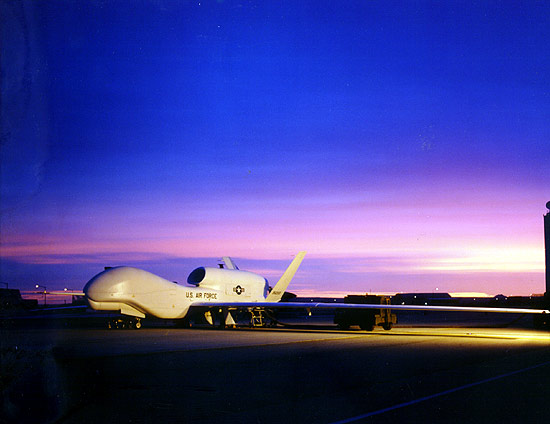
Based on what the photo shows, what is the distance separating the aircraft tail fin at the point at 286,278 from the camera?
40500 mm

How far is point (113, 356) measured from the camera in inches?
655

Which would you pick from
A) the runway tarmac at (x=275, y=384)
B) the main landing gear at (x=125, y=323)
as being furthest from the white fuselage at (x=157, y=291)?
the runway tarmac at (x=275, y=384)

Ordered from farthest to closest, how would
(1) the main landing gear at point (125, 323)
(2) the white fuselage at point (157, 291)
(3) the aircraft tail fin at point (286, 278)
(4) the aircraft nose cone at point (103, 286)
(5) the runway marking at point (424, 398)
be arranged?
(3) the aircraft tail fin at point (286, 278)
(1) the main landing gear at point (125, 323)
(2) the white fuselage at point (157, 291)
(4) the aircraft nose cone at point (103, 286)
(5) the runway marking at point (424, 398)

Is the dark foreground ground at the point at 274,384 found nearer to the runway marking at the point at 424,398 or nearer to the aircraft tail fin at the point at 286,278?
the runway marking at the point at 424,398

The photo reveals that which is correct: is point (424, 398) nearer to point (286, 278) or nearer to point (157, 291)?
point (157, 291)

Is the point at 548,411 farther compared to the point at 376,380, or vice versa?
the point at 376,380

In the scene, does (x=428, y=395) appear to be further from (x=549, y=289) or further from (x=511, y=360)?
(x=549, y=289)

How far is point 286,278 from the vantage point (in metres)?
40.6

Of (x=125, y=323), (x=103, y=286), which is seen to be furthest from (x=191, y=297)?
(x=103, y=286)

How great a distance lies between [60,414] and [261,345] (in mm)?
12828

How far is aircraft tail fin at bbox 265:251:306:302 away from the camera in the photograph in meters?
40.5

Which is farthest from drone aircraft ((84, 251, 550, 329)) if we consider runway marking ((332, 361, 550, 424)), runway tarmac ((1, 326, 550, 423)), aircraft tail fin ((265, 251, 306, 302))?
runway marking ((332, 361, 550, 424))

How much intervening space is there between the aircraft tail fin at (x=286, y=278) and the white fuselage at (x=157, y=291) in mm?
3564

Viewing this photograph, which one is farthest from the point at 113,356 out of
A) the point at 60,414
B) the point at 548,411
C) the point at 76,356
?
the point at 548,411
